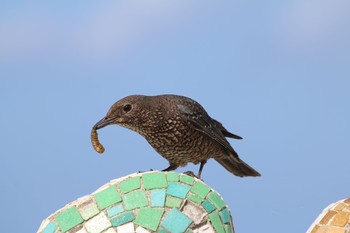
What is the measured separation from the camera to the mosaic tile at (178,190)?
5.38m

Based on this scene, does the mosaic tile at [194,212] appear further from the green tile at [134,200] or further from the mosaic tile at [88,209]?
the mosaic tile at [88,209]

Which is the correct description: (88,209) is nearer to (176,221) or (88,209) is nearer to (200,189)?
(176,221)

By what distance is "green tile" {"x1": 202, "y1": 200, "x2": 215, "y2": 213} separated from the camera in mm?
5453

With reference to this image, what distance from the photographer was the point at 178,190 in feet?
17.7

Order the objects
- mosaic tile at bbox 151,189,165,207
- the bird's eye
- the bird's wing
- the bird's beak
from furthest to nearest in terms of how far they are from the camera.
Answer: the bird's wing → the bird's eye → the bird's beak → mosaic tile at bbox 151,189,165,207

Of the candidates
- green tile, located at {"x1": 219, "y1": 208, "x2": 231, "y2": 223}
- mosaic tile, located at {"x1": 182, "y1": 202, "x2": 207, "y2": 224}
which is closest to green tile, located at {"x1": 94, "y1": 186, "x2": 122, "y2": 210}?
mosaic tile, located at {"x1": 182, "y1": 202, "x2": 207, "y2": 224}

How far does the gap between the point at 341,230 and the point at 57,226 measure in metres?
2.00

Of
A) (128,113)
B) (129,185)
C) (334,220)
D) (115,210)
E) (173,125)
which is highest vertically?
(128,113)

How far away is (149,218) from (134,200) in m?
0.16

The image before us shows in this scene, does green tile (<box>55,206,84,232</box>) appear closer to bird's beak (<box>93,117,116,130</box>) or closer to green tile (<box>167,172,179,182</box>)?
green tile (<box>167,172,179,182</box>)

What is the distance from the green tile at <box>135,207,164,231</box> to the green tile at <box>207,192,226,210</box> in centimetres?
42

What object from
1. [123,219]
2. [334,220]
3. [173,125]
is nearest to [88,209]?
[123,219]

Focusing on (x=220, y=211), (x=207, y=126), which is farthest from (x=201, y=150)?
(x=220, y=211)

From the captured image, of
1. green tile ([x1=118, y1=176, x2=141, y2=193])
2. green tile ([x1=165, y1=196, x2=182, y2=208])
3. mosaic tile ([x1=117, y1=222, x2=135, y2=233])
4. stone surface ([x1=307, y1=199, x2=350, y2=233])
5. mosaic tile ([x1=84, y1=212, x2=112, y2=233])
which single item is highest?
green tile ([x1=118, y1=176, x2=141, y2=193])
